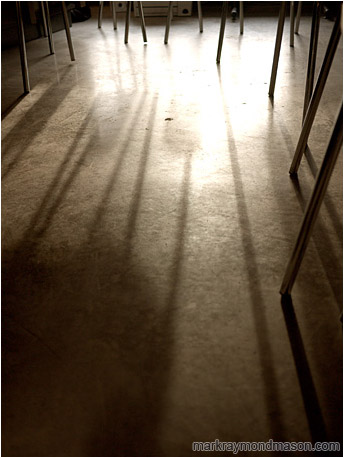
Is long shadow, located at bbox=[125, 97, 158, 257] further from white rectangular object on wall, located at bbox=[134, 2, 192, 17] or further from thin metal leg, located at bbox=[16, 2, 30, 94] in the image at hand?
white rectangular object on wall, located at bbox=[134, 2, 192, 17]

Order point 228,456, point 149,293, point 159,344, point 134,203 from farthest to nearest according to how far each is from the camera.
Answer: point 134,203 → point 149,293 → point 159,344 → point 228,456

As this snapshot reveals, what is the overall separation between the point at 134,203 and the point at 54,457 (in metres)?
0.65

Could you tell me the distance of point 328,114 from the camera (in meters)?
1.59

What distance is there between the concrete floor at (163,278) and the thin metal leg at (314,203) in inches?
1.8

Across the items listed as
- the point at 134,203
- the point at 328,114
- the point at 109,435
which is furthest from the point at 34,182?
the point at 328,114

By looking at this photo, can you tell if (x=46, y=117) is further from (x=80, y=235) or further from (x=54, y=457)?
(x=54, y=457)

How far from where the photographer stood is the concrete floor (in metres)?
0.65

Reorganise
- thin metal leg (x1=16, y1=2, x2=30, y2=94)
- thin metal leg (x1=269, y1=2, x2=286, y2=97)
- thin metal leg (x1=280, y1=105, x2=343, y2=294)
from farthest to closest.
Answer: thin metal leg (x1=16, y1=2, x2=30, y2=94) → thin metal leg (x1=269, y1=2, x2=286, y2=97) → thin metal leg (x1=280, y1=105, x2=343, y2=294)

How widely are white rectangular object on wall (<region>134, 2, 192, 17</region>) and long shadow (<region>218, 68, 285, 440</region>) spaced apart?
8.33 feet

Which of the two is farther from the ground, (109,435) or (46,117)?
(46,117)

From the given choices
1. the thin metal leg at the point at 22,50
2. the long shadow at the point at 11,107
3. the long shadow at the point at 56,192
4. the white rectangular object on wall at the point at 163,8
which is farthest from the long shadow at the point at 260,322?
the white rectangular object on wall at the point at 163,8

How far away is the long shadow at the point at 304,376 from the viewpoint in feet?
2.06

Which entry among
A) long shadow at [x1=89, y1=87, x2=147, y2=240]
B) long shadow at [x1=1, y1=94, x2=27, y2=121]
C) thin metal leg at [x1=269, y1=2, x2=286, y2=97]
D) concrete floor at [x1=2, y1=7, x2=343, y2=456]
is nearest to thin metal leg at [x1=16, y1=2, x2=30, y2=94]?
long shadow at [x1=1, y1=94, x2=27, y2=121]

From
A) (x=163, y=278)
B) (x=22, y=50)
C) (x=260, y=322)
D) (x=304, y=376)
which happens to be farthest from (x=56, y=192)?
(x=22, y=50)
